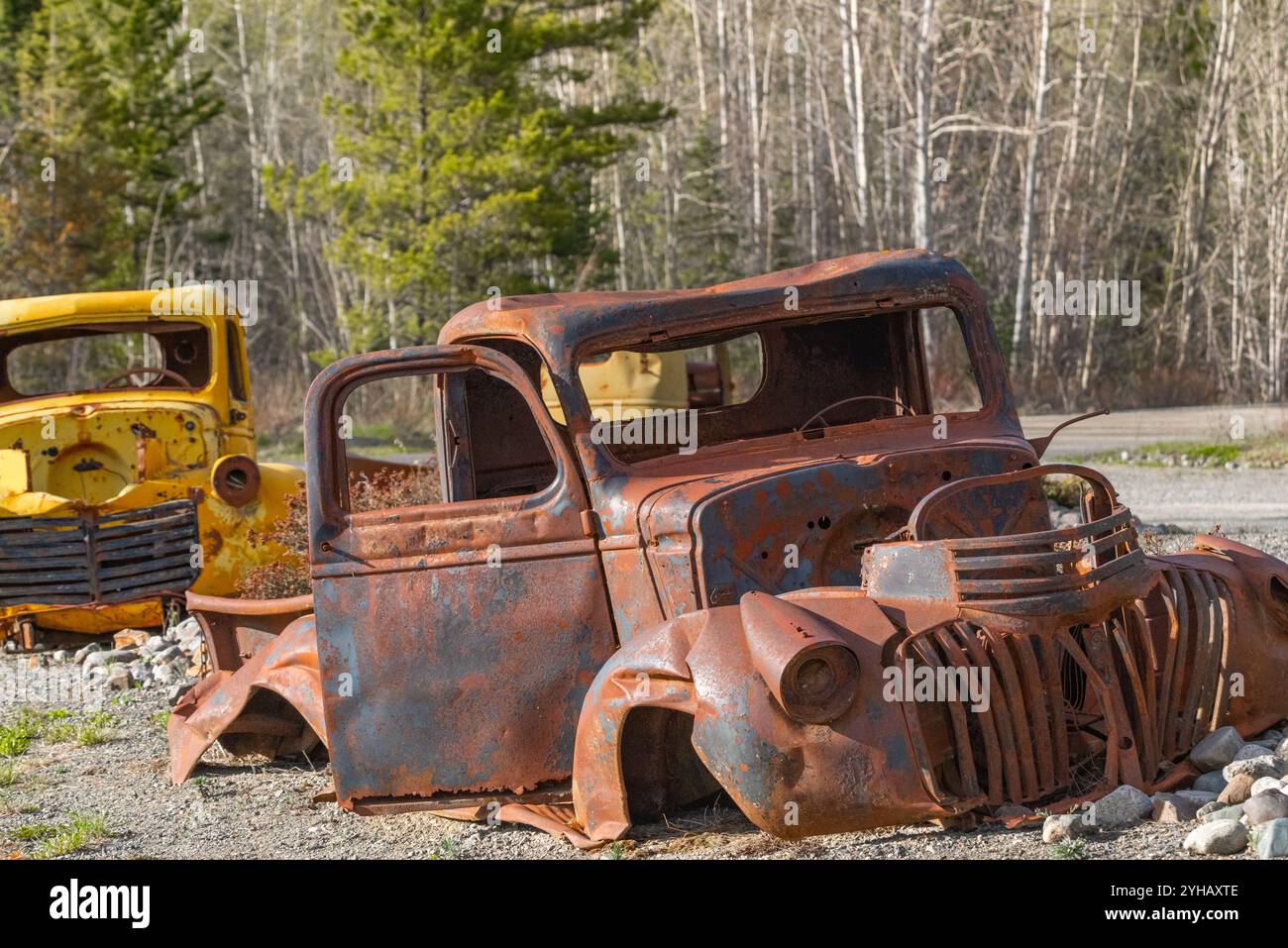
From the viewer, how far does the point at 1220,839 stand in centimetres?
443

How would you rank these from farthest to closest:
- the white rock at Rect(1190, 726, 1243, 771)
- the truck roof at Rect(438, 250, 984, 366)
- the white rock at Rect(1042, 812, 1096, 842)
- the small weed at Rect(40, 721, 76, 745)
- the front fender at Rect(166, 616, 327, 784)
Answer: the small weed at Rect(40, 721, 76, 745)
the front fender at Rect(166, 616, 327, 784)
the truck roof at Rect(438, 250, 984, 366)
the white rock at Rect(1190, 726, 1243, 771)
the white rock at Rect(1042, 812, 1096, 842)

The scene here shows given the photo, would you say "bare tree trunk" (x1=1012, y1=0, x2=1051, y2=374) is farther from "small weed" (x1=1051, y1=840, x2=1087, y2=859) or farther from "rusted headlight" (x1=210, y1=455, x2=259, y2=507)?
"small weed" (x1=1051, y1=840, x2=1087, y2=859)

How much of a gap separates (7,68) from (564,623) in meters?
36.7

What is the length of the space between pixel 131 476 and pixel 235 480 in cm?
76

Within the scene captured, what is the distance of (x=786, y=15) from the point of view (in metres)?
40.0

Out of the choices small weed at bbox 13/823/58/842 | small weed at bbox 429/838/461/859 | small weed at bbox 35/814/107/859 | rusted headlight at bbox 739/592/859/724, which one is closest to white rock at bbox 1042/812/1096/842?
rusted headlight at bbox 739/592/859/724

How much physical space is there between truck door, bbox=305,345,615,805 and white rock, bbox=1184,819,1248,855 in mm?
2000

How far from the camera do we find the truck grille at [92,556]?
9617mm

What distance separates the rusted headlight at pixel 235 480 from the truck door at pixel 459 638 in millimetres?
4572

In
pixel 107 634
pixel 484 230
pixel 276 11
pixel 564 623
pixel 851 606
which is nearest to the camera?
pixel 851 606

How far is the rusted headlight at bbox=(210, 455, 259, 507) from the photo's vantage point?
9945 millimetres

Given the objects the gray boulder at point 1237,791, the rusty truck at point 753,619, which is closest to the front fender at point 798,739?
the rusty truck at point 753,619
